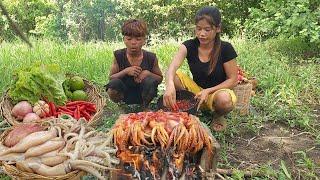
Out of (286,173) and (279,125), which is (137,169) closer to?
(286,173)

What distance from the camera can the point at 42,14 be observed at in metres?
18.5

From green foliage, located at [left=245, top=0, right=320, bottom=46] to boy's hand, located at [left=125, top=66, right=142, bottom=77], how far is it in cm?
362

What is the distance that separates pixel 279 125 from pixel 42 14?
51.4ft

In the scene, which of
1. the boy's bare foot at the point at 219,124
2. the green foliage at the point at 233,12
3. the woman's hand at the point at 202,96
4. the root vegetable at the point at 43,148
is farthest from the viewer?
the green foliage at the point at 233,12

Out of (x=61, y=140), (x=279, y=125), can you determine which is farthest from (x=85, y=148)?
(x=279, y=125)

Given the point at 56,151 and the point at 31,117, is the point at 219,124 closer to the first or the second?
the point at 31,117

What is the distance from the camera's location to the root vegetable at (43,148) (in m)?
2.65

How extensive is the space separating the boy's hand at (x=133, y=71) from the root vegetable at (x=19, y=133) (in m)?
1.54

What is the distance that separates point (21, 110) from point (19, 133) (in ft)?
4.10

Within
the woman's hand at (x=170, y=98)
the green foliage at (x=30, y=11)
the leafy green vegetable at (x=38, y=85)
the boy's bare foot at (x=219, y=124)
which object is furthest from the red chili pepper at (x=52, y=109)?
the green foliage at (x=30, y=11)

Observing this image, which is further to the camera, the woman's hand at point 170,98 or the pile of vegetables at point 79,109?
the pile of vegetables at point 79,109

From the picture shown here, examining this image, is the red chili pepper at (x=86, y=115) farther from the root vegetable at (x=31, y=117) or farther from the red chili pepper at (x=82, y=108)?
the root vegetable at (x=31, y=117)

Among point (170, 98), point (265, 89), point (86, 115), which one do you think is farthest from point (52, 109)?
point (265, 89)

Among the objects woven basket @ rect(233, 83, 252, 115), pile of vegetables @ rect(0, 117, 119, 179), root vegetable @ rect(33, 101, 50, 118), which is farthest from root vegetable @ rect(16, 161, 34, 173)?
woven basket @ rect(233, 83, 252, 115)
